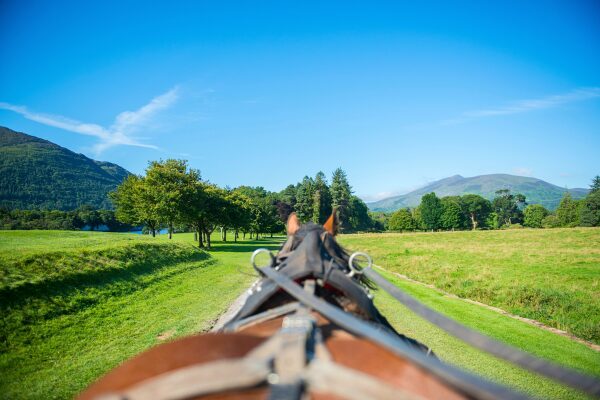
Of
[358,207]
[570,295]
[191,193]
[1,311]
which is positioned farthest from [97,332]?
[358,207]

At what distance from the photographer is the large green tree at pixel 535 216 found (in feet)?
300

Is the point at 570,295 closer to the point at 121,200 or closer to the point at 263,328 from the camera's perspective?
the point at 263,328

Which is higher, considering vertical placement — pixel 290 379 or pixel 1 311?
pixel 290 379

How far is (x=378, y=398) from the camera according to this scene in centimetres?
96

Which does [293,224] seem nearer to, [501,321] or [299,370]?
[299,370]

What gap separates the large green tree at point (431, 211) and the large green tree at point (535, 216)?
110ft

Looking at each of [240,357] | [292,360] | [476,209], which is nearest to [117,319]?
[240,357]

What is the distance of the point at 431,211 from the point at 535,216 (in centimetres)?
3812

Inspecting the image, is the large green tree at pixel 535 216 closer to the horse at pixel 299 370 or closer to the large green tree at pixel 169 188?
the large green tree at pixel 169 188

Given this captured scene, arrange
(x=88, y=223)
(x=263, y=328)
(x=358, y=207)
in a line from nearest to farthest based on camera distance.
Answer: (x=263, y=328) < (x=88, y=223) < (x=358, y=207)

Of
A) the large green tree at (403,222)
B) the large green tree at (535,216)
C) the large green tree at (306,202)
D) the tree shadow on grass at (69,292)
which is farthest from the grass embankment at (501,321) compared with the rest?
the large green tree at (535,216)

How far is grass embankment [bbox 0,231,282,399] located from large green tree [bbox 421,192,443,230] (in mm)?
83685

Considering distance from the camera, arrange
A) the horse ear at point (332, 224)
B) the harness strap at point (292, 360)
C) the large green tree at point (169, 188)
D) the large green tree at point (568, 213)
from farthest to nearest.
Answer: the large green tree at point (568, 213), the large green tree at point (169, 188), the horse ear at point (332, 224), the harness strap at point (292, 360)

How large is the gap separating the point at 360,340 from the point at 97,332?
784 cm
